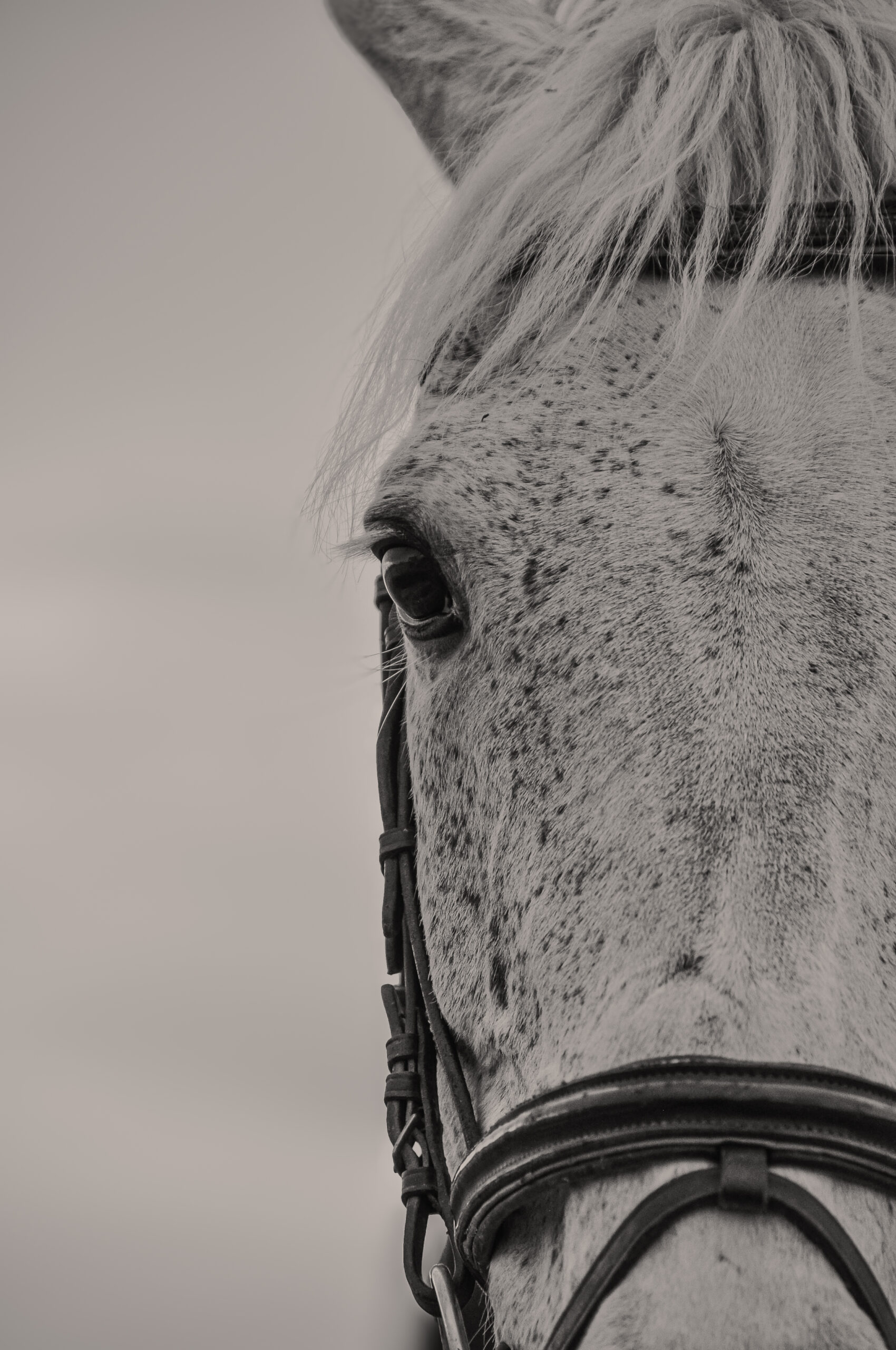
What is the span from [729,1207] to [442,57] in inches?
96.5

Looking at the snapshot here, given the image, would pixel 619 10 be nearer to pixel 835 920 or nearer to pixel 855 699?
pixel 855 699

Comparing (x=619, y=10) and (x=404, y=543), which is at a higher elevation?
(x=619, y=10)

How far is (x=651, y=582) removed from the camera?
70.8 inches

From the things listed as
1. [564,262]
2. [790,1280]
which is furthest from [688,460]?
[790,1280]

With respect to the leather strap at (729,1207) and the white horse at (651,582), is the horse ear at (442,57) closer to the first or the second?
the white horse at (651,582)

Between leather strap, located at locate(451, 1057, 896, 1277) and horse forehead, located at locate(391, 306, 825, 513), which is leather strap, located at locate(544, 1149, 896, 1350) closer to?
leather strap, located at locate(451, 1057, 896, 1277)

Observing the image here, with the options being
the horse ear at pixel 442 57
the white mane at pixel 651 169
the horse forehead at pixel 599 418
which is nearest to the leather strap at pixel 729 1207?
the horse forehead at pixel 599 418

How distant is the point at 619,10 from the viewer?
2.69 m

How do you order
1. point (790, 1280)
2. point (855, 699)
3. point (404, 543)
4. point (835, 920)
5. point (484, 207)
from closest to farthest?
point (790, 1280) → point (835, 920) → point (855, 699) → point (404, 543) → point (484, 207)

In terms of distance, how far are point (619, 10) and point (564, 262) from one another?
0.83m

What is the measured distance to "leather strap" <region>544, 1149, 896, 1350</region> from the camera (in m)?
1.34

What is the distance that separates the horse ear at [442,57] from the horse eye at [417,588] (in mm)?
1150

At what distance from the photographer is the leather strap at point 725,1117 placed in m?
1.40

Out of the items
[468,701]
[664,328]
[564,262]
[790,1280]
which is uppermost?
[564,262]
